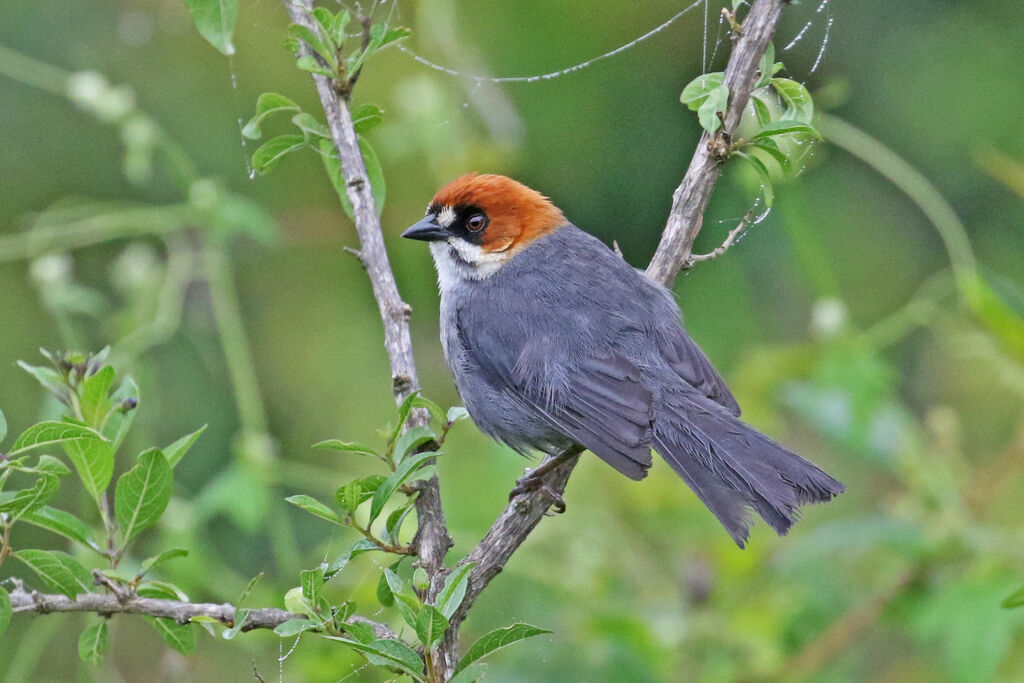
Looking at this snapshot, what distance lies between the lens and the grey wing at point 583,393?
10.5ft

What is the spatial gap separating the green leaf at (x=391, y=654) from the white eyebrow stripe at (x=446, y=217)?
2.07 metres

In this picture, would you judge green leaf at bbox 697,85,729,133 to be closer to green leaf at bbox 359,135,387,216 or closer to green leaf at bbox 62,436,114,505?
green leaf at bbox 359,135,387,216

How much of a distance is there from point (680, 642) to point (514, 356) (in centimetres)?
112

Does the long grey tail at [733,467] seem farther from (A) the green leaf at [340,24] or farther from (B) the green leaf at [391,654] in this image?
(A) the green leaf at [340,24]

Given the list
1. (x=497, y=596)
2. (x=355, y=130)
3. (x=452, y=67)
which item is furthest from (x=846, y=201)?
(x=355, y=130)

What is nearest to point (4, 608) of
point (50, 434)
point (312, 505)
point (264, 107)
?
point (50, 434)

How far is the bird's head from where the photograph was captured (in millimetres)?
3877

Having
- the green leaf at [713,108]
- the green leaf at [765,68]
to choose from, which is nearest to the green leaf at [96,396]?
the green leaf at [713,108]

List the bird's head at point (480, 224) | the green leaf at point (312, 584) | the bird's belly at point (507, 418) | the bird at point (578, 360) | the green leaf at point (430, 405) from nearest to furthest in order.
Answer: the green leaf at point (312, 584) → the green leaf at point (430, 405) → the bird at point (578, 360) → the bird's belly at point (507, 418) → the bird's head at point (480, 224)

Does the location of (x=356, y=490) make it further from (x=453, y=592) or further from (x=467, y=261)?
(x=467, y=261)

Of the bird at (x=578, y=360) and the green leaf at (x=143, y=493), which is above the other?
the bird at (x=578, y=360)

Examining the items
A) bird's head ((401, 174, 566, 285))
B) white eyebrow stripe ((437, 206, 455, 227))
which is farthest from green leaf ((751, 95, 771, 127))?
white eyebrow stripe ((437, 206, 455, 227))

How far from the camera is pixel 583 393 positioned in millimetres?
3391

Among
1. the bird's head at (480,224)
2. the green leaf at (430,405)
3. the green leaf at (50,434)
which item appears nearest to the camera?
the green leaf at (50,434)
